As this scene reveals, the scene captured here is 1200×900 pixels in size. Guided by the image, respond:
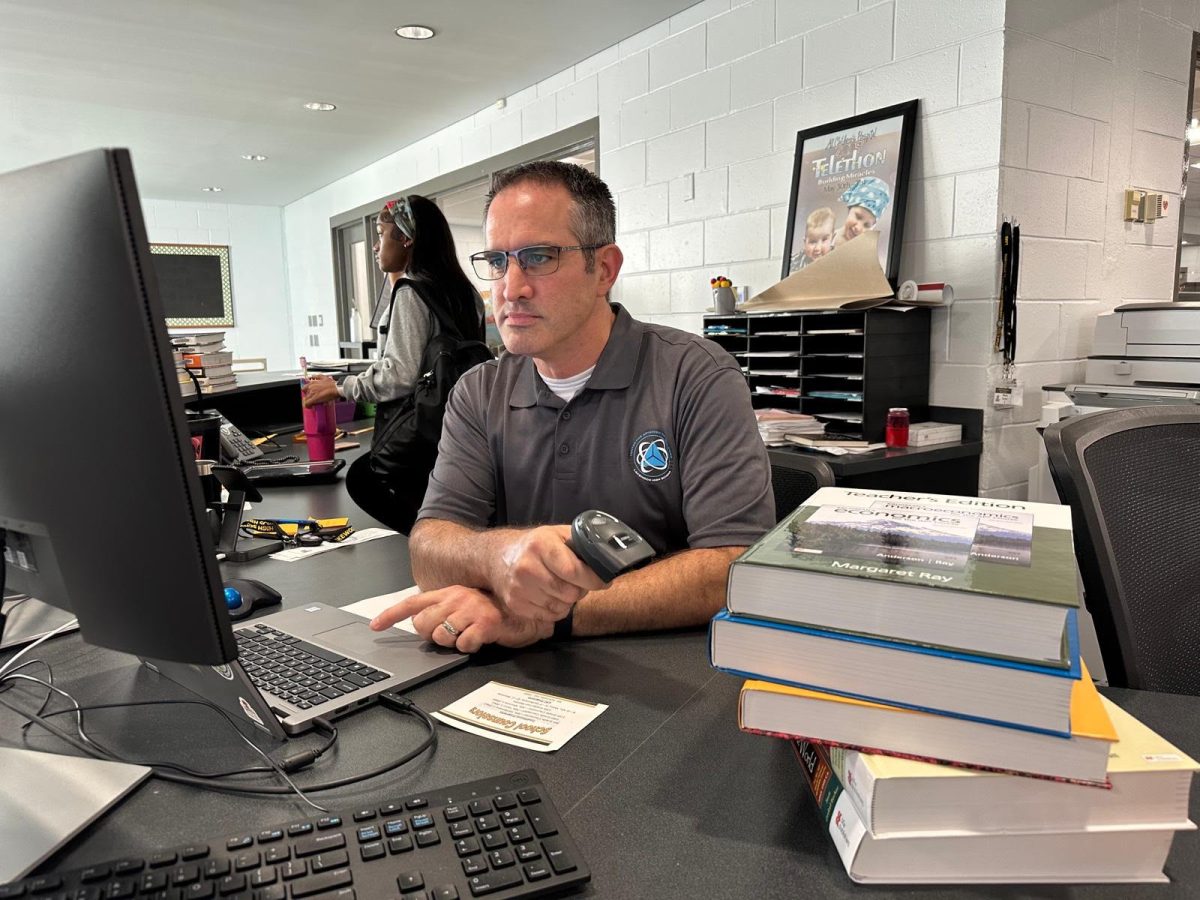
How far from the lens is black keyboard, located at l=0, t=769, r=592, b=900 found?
541 millimetres

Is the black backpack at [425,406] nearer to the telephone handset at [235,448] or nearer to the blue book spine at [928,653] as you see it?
the telephone handset at [235,448]

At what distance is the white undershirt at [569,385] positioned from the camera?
1.49 meters

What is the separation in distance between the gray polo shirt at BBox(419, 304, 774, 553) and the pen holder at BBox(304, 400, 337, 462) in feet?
2.88

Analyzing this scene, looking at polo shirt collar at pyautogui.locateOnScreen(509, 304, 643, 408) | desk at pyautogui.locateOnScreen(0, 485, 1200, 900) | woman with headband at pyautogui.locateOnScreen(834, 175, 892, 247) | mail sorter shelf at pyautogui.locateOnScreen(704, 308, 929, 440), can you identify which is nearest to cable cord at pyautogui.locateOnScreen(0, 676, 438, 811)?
desk at pyautogui.locateOnScreen(0, 485, 1200, 900)

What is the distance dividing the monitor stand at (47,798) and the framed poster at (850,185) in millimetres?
2483

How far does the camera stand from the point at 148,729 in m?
0.81

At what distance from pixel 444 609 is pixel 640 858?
1.49ft

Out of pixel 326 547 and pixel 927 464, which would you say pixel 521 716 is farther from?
pixel 927 464

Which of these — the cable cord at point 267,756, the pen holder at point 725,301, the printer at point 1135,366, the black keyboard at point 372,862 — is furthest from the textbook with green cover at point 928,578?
the pen holder at point 725,301

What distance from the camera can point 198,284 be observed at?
8.09 metres

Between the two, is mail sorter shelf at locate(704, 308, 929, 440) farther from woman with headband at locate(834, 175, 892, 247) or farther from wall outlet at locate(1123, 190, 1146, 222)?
wall outlet at locate(1123, 190, 1146, 222)

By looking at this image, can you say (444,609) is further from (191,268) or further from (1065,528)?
(191,268)

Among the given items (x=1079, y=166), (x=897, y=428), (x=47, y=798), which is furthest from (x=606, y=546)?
(x=1079, y=166)

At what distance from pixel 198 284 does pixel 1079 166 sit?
7.82 meters
